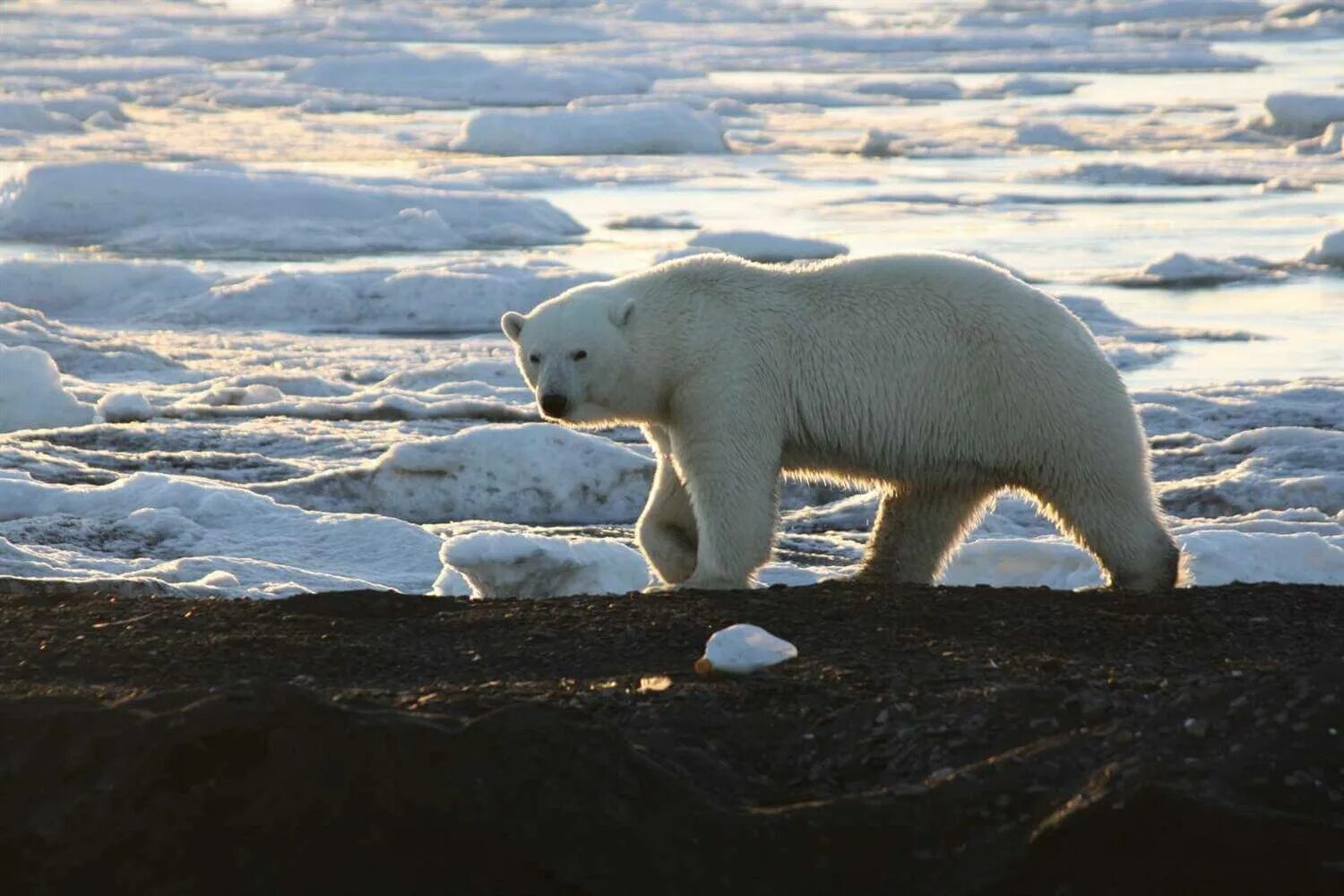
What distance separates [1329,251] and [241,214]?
414 inches

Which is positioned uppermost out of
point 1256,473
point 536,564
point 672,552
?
point 672,552

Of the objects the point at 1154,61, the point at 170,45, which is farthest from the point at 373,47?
the point at 1154,61

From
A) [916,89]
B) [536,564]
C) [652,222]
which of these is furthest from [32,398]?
[916,89]

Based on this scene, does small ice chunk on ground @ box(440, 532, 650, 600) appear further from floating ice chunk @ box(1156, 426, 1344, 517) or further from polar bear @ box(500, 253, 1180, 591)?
floating ice chunk @ box(1156, 426, 1344, 517)

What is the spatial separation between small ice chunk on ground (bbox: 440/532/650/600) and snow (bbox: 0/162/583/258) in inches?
478

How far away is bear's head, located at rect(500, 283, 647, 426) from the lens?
18.2 feet

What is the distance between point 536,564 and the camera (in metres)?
6.59

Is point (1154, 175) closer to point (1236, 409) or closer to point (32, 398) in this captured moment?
point (1236, 409)

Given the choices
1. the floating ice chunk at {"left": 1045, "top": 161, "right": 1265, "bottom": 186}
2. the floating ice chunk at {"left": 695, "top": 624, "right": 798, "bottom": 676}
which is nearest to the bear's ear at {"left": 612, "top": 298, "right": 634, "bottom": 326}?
the floating ice chunk at {"left": 695, "top": 624, "right": 798, "bottom": 676}

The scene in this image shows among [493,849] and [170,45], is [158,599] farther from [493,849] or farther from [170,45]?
[170,45]

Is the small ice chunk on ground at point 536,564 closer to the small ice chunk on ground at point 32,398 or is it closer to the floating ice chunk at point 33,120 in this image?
the small ice chunk on ground at point 32,398

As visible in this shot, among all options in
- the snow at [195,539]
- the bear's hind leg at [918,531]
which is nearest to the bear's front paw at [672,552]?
the bear's hind leg at [918,531]

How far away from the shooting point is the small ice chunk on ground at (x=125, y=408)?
11109 mm

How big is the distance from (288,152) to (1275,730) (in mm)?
24151
